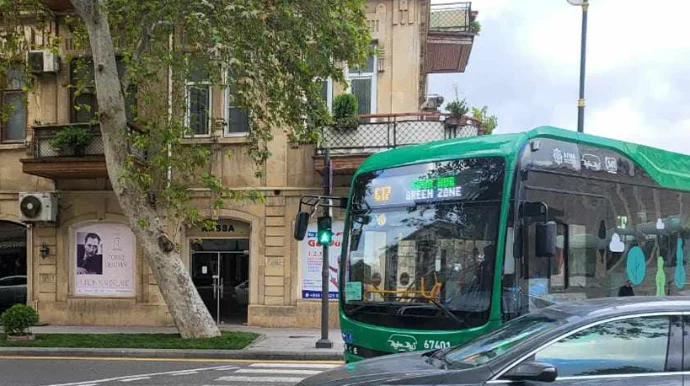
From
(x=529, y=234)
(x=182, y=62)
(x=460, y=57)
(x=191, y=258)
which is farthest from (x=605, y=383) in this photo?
(x=460, y=57)

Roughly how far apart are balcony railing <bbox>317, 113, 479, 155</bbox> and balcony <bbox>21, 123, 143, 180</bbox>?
577 centimetres

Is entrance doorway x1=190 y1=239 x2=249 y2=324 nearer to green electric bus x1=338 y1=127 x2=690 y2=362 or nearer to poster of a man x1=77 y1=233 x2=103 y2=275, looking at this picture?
poster of a man x1=77 y1=233 x2=103 y2=275

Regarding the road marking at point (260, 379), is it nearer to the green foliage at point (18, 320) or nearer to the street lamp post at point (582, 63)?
the green foliage at point (18, 320)

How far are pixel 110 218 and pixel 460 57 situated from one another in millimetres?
12166

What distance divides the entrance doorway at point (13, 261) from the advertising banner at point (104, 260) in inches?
78.3

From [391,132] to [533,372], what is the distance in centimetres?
1110

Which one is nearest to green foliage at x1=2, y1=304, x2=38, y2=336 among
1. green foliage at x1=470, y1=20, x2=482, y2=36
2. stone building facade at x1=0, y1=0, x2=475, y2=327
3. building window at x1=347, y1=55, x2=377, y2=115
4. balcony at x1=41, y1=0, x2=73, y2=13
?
stone building facade at x1=0, y1=0, x2=475, y2=327

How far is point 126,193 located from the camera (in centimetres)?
1184

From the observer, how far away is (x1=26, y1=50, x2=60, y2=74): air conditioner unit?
1605 centimetres

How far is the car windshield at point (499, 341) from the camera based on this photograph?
405 centimetres

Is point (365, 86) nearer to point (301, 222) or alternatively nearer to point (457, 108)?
point (457, 108)

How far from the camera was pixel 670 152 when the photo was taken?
8016 mm

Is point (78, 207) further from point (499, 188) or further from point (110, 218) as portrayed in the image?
point (499, 188)

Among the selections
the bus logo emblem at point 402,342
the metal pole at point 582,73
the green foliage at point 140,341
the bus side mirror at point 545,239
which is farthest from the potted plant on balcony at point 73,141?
the bus side mirror at point 545,239
